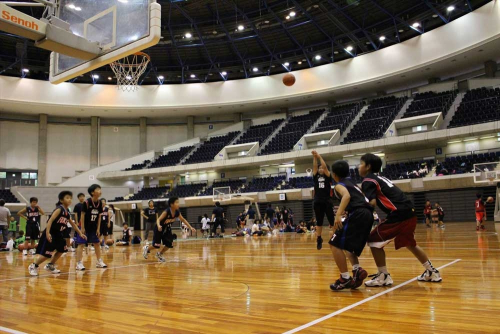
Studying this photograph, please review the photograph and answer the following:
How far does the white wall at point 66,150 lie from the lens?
33.5m

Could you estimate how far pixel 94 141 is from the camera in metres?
34.7

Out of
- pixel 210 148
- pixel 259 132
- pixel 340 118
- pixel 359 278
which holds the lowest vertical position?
pixel 359 278

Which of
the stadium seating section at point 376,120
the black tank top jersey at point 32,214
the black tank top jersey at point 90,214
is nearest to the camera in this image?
the black tank top jersey at point 90,214

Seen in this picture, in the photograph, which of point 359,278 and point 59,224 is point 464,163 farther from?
point 59,224

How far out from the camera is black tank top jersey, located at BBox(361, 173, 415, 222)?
13.4ft

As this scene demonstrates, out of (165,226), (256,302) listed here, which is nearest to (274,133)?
(165,226)

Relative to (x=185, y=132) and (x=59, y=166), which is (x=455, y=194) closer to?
(x=185, y=132)

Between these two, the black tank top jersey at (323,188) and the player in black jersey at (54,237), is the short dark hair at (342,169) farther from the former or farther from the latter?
the player in black jersey at (54,237)

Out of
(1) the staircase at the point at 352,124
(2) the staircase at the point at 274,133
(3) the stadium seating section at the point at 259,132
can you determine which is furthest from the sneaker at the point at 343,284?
(3) the stadium seating section at the point at 259,132

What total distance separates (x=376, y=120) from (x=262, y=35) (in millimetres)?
10051

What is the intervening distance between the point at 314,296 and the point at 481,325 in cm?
149

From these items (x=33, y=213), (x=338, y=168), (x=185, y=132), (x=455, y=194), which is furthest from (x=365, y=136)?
(x=338, y=168)

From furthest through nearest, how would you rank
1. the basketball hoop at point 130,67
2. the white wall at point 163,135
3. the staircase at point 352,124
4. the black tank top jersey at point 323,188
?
the white wall at point 163,135
the staircase at point 352,124
the basketball hoop at point 130,67
the black tank top jersey at point 323,188

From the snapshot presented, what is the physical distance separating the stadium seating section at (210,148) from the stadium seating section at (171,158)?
107 centimetres
